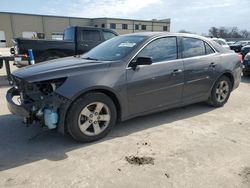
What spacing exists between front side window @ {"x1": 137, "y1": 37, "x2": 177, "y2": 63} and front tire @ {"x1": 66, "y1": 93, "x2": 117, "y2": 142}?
106cm

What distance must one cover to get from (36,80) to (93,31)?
722cm

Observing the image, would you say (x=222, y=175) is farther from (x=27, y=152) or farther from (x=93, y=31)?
(x=93, y=31)

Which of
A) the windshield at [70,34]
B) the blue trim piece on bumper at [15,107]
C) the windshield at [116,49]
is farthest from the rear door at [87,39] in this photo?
the blue trim piece on bumper at [15,107]

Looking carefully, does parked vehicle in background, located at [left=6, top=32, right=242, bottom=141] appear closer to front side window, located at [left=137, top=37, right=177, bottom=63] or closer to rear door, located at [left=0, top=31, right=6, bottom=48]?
front side window, located at [left=137, top=37, right=177, bottom=63]

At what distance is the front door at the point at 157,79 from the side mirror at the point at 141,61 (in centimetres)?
7

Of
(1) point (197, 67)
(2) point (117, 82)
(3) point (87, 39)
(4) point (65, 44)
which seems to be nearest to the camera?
(2) point (117, 82)

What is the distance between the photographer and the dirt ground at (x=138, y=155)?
300 cm

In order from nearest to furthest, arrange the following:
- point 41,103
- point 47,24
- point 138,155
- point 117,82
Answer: point 138,155 → point 41,103 → point 117,82 → point 47,24

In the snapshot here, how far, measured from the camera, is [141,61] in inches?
166

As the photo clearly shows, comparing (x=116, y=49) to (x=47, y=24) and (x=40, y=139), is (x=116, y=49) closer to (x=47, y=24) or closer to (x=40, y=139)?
(x=40, y=139)

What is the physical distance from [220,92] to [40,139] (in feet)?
12.8

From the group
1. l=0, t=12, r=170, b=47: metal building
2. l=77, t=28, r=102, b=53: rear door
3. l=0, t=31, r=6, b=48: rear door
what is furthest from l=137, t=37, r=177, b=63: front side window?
l=0, t=31, r=6, b=48: rear door

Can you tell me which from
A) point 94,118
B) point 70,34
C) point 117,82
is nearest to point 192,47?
point 117,82

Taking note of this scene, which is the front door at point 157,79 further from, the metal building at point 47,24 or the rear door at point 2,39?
the rear door at point 2,39
